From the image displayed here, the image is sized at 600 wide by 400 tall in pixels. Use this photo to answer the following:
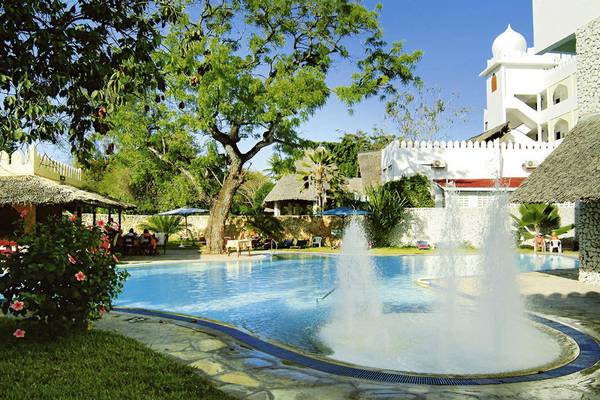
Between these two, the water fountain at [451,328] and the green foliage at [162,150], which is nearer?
the water fountain at [451,328]

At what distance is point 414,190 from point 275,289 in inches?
620

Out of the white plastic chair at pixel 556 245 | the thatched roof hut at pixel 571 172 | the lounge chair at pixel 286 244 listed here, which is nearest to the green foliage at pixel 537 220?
the white plastic chair at pixel 556 245

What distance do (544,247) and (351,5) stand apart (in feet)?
45.3

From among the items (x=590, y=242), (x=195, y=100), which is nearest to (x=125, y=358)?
(x=590, y=242)

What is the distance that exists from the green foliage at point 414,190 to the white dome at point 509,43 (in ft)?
70.3

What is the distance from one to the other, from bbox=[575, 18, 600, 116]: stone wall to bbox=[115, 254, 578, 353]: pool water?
6.05 metres

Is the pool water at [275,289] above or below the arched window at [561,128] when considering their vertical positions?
below

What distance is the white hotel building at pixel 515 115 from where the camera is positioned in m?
13.6

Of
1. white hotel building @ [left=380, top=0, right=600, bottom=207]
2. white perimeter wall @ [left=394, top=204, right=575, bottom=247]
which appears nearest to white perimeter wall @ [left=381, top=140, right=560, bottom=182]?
white hotel building @ [left=380, top=0, right=600, bottom=207]

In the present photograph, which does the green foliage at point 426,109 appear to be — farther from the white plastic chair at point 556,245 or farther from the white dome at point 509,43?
the white plastic chair at point 556,245

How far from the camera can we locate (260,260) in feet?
68.2

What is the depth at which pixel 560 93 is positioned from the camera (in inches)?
1522

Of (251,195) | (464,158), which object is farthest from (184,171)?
(251,195)

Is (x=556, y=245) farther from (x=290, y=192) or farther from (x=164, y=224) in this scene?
(x=164, y=224)
